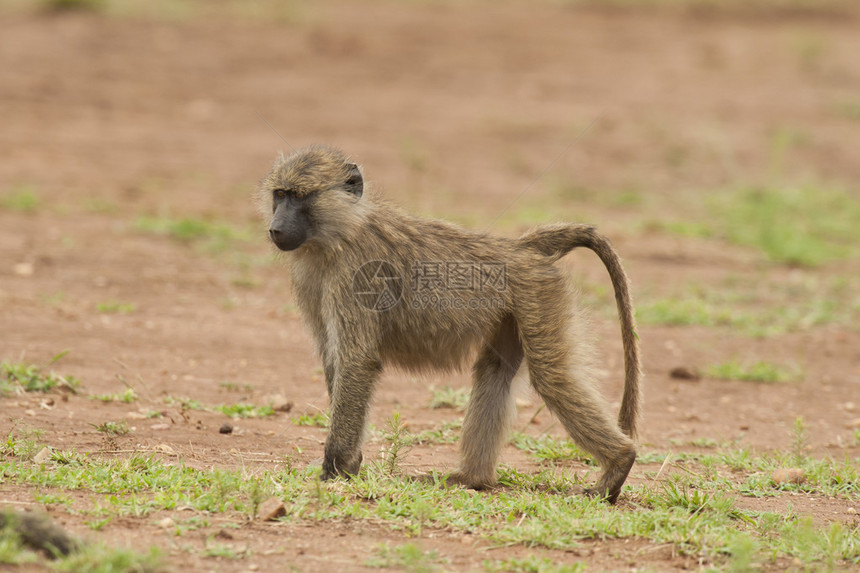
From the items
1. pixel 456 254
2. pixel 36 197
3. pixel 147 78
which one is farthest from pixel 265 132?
pixel 456 254

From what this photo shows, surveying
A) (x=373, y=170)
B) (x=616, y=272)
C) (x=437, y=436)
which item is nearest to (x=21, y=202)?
(x=373, y=170)

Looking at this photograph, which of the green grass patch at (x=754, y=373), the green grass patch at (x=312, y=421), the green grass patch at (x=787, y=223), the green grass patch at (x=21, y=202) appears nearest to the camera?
the green grass patch at (x=312, y=421)

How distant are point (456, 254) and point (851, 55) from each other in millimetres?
17247

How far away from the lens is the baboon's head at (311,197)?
4.84 meters

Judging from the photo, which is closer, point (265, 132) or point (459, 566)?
point (459, 566)

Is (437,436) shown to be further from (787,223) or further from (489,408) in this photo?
(787,223)

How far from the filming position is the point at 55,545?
348 cm

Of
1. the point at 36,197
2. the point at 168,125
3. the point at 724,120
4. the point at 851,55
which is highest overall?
the point at 851,55

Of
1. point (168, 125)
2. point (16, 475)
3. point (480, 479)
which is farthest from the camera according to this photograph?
point (168, 125)

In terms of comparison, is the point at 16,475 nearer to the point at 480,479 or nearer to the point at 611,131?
the point at 480,479

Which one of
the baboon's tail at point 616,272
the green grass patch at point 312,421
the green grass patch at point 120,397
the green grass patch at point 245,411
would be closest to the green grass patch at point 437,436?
the green grass patch at point 312,421

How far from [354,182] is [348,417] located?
3.96 ft

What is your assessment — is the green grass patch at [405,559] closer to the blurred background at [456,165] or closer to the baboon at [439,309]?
the baboon at [439,309]

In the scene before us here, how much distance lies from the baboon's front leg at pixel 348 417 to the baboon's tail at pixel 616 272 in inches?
43.0
